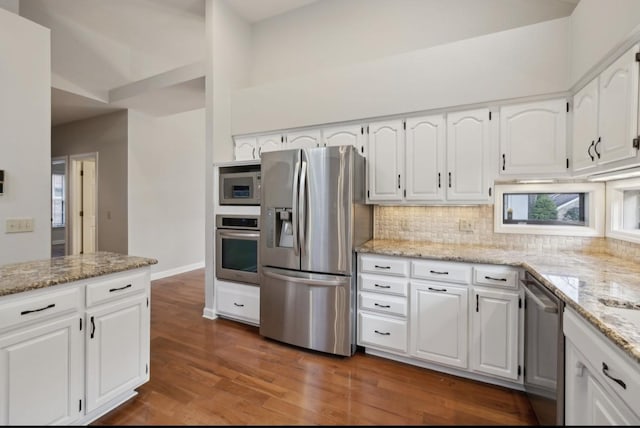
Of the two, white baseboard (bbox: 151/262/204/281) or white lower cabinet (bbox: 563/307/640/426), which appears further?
white baseboard (bbox: 151/262/204/281)

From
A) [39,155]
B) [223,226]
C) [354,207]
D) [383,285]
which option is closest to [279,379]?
[383,285]

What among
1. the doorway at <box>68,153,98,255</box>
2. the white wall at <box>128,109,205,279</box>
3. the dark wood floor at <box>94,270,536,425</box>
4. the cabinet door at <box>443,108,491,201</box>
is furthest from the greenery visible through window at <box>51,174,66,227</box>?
the cabinet door at <box>443,108,491,201</box>

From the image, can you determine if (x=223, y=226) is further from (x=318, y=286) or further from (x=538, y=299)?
(x=538, y=299)

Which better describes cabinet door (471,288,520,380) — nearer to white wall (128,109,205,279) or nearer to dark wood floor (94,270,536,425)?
dark wood floor (94,270,536,425)

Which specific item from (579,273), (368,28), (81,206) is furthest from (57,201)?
(579,273)

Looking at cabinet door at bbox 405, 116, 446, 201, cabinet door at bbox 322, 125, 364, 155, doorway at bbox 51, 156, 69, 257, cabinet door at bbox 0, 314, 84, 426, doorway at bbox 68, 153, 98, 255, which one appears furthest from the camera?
doorway at bbox 51, 156, 69, 257

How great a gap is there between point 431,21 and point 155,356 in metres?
4.14

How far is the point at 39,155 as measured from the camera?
251 centimetres

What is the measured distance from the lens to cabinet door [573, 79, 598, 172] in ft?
6.09

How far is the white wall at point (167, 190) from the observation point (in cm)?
477

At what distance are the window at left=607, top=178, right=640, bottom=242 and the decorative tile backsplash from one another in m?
0.08

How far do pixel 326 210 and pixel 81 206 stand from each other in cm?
562

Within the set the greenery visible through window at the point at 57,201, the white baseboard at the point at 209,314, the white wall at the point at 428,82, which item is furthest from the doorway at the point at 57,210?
the white wall at the point at 428,82

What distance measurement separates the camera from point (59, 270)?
5.52ft
